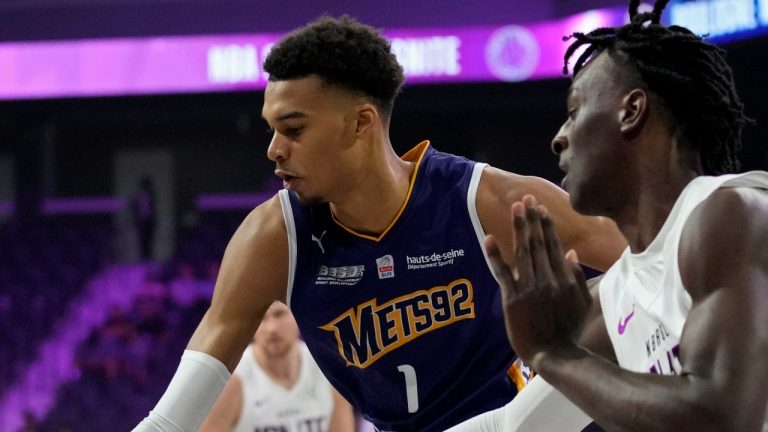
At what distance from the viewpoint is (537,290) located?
70.8 inches

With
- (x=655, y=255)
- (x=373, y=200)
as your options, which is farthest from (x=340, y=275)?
(x=655, y=255)

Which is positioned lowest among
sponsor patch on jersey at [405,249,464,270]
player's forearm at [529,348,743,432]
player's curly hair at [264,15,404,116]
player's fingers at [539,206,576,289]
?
sponsor patch on jersey at [405,249,464,270]

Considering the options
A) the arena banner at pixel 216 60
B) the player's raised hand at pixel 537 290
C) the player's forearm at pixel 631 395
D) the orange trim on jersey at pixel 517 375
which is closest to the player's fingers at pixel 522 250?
the player's raised hand at pixel 537 290

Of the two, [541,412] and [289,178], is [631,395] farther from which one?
[289,178]

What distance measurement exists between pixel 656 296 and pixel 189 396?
1430 millimetres

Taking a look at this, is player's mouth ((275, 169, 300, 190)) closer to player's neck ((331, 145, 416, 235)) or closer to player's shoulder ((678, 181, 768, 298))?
player's neck ((331, 145, 416, 235))

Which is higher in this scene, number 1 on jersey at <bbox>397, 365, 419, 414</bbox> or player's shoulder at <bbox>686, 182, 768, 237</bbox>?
player's shoulder at <bbox>686, 182, 768, 237</bbox>

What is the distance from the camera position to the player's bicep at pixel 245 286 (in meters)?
3.00

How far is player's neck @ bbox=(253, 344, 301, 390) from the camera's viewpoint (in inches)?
238

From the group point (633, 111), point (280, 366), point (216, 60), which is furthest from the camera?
point (216, 60)

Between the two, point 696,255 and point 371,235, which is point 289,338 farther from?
point 696,255

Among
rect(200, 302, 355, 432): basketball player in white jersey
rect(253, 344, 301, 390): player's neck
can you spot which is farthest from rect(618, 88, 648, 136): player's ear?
rect(253, 344, 301, 390): player's neck

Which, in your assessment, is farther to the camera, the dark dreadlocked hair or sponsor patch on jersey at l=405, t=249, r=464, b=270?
sponsor patch on jersey at l=405, t=249, r=464, b=270

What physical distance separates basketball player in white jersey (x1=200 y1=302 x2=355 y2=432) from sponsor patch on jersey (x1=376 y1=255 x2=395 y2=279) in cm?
275
